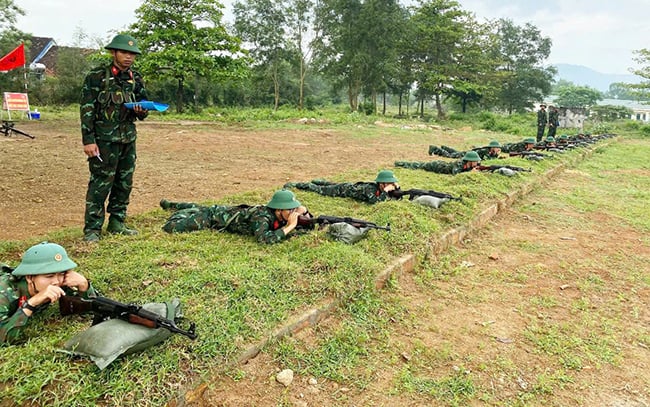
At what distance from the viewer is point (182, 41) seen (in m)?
22.7

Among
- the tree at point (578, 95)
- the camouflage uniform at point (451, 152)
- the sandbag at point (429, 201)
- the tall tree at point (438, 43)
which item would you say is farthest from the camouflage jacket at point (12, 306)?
the tree at point (578, 95)

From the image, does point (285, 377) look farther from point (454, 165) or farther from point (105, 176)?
point (454, 165)

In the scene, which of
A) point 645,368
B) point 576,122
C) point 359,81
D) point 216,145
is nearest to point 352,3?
point 359,81

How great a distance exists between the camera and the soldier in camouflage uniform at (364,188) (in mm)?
5852

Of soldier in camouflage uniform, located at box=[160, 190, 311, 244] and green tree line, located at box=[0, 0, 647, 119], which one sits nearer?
soldier in camouflage uniform, located at box=[160, 190, 311, 244]

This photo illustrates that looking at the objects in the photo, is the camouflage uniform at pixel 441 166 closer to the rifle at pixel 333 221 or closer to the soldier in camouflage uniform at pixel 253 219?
the rifle at pixel 333 221

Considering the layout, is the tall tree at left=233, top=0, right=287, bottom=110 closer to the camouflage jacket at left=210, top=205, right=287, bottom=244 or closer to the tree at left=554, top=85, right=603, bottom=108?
the camouflage jacket at left=210, top=205, right=287, bottom=244

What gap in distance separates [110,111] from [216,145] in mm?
8754

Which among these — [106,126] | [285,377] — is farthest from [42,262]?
[106,126]

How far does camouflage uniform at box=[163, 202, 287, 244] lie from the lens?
13.3 ft

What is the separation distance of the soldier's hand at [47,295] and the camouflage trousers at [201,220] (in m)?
2.08

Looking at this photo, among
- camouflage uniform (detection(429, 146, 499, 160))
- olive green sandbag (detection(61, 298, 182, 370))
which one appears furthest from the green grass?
camouflage uniform (detection(429, 146, 499, 160))

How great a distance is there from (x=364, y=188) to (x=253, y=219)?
7.45 feet

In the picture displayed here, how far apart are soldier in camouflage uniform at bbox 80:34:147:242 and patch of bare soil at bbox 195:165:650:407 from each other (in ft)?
8.30
